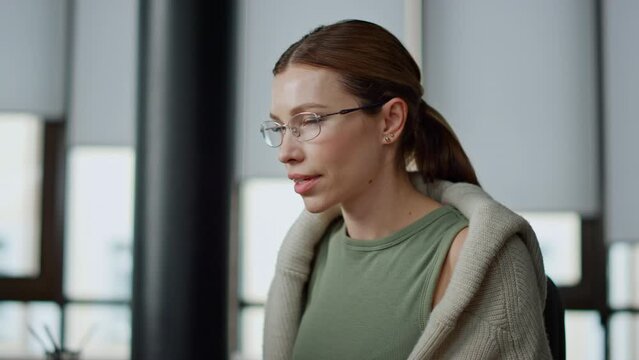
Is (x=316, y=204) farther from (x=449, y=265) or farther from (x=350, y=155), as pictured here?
(x=449, y=265)

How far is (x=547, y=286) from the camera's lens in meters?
1.13

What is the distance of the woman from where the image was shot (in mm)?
1062

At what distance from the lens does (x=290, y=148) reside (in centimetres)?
115

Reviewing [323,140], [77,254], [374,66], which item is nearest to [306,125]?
[323,140]

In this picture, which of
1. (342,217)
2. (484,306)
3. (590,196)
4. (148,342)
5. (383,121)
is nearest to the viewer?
(484,306)

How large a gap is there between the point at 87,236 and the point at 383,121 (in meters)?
3.23

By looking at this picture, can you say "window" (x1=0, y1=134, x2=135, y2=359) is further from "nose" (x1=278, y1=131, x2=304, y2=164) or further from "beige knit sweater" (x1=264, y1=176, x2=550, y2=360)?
"beige knit sweater" (x1=264, y1=176, x2=550, y2=360)

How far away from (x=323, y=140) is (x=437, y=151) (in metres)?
0.24

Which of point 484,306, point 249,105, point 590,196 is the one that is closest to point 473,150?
point 590,196

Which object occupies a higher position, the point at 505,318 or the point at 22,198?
the point at 22,198

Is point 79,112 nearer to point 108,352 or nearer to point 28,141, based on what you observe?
point 28,141

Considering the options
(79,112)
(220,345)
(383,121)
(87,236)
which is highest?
(79,112)

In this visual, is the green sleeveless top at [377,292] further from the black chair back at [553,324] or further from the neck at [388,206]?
the black chair back at [553,324]

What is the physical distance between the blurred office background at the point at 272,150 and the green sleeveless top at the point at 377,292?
8.74 feet
